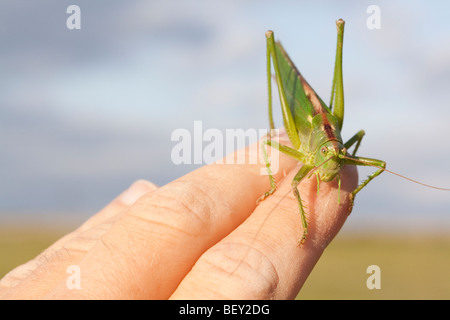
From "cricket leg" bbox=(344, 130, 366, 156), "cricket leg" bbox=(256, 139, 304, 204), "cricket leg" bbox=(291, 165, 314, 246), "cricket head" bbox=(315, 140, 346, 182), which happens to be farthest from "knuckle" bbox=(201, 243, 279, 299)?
"cricket leg" bbox=(344, 130, 366, 156)

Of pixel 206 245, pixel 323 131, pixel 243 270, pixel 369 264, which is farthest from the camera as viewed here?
pixel 369 264

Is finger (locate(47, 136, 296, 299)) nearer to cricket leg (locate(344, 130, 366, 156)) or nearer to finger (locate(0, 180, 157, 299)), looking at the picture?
finger (locate(0, 180, 157, 299))

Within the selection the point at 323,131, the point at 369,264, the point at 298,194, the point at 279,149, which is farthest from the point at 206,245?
the point at 369,264
